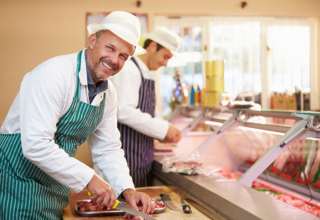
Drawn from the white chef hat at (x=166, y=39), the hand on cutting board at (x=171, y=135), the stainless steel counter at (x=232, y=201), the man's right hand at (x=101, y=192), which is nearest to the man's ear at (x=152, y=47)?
the white chef hat at (x=166, y=39)

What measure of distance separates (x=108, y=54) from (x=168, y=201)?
82 cm

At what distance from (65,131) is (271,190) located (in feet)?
4.58

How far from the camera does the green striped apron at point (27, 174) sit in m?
1.78

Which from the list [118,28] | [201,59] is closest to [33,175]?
[118,28]

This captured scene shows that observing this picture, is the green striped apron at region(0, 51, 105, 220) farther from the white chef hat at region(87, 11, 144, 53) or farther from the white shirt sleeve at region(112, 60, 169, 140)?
the white shirt sleeve at region(112, 60, 169, 140)

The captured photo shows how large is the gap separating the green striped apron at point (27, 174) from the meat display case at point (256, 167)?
738 millimetres

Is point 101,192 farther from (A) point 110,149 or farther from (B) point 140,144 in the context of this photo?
(B) point 140,144

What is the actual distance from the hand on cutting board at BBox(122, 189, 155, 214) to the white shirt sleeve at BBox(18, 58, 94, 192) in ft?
0.91

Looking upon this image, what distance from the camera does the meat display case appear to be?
6.15 ft

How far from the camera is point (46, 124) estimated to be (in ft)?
5.40

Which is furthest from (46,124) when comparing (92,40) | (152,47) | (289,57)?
(289,57)

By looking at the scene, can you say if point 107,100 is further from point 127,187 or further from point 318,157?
point 318,157

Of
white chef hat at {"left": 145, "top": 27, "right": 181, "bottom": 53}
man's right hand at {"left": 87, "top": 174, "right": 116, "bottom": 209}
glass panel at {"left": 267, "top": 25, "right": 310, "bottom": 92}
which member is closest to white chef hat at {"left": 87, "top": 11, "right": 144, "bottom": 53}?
man's right hand at {"left": 87, "top": 174, "right": 116, "bottom": 209}

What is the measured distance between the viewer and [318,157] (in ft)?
7.81
